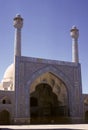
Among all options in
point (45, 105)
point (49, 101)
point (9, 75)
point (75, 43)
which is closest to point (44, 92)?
point (49, 101)

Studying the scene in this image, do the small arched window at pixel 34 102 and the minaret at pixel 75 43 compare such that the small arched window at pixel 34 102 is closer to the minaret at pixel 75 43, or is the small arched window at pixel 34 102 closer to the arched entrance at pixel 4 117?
the arched entrance at pixel 4 117

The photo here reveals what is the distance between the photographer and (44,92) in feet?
101

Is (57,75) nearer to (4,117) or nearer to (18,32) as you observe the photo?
(18,32)

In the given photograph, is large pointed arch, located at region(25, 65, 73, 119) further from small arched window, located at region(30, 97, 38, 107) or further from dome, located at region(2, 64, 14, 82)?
dome, located at region(2, 64, 14, 82)

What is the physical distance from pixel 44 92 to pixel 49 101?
1.20 metres

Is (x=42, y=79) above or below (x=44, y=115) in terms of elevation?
above

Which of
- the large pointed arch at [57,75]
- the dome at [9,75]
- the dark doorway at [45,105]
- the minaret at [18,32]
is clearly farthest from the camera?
the dome at [9,75]

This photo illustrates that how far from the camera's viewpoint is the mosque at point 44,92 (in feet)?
78.7

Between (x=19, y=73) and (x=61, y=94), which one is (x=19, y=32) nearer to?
(x=19, y=73)

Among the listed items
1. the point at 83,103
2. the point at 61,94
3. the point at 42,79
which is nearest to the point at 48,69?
the point at 42,79

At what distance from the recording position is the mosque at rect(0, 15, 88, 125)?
24.0 meters

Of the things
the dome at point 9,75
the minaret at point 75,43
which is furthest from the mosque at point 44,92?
the dome at point 9,75

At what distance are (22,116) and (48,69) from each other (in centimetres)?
542

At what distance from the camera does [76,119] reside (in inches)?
1045
